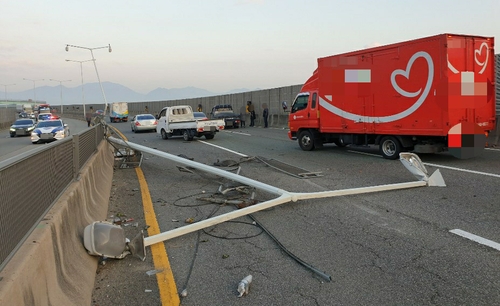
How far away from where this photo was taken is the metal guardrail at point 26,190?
3008mm

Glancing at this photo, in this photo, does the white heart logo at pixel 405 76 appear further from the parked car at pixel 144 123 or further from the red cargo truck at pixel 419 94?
the parked car at pixel 144 123

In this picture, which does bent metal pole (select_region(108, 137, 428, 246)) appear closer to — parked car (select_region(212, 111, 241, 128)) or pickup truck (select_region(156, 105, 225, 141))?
pickup truck (select_region(156, 105, 225, 141))

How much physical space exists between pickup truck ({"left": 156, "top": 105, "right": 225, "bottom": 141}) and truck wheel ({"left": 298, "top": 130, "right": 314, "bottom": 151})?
7396mm

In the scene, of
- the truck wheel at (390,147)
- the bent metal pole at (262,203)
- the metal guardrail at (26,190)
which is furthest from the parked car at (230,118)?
the metal guardrail at (26,190)

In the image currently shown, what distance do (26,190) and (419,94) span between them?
10.9m

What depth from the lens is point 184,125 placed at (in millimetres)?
23172

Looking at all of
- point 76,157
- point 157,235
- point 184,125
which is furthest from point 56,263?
point 184,125

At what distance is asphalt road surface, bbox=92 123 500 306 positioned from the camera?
4098 mm

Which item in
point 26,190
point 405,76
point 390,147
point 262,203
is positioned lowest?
point 262,203

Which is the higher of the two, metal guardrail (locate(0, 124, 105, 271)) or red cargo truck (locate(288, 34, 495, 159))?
red cargo truck (locate(288, 34, 495, 159))

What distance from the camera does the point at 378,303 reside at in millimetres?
3852

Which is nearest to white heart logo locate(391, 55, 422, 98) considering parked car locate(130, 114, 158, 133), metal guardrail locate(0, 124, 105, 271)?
metal guardrail locate(0, 124, 105, 271)

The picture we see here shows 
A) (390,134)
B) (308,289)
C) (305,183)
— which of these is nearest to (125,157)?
(305,183)

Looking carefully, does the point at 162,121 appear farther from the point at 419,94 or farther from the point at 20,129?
the point at 419,94
